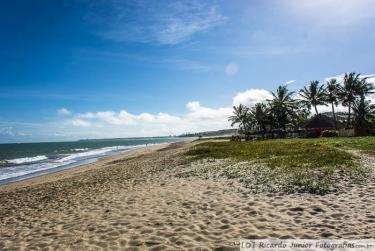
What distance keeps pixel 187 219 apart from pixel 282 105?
206ft

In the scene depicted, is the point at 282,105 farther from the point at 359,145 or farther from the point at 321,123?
the point at 359,145

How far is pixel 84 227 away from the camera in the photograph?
25.3 ft

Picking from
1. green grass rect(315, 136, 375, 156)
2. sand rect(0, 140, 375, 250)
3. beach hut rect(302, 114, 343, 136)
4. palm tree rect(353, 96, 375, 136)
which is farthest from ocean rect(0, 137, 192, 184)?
palm tree rect(353, 96, 375, 136)

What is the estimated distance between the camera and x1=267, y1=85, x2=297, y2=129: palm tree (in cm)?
6638

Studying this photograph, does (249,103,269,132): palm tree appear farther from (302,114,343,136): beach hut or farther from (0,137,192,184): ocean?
(0,137,192,184): ocean

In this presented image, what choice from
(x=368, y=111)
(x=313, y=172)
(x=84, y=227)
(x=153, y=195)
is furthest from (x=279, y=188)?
(x=368, y=111)

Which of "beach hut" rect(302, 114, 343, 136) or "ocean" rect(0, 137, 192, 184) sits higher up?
"beach hut" rect(302, 114, 343, 136)

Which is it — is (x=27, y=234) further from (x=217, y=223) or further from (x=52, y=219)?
(x=217, y=223)

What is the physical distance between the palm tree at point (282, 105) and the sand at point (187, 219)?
5716cm

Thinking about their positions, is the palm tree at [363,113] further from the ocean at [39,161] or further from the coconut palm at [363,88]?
the ocean at [39,161]

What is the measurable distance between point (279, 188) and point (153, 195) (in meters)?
4.34

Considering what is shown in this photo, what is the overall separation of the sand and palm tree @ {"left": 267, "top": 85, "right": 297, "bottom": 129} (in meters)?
57.2

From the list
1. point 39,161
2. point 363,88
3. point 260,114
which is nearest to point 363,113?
point 363,88

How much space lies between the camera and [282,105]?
218 ft
